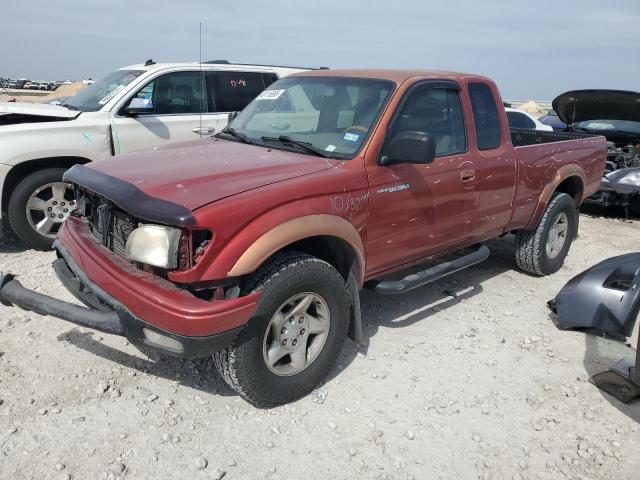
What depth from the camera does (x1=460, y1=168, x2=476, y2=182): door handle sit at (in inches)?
160

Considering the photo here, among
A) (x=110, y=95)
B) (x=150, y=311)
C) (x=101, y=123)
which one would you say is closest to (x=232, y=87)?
(x=110, y=95)

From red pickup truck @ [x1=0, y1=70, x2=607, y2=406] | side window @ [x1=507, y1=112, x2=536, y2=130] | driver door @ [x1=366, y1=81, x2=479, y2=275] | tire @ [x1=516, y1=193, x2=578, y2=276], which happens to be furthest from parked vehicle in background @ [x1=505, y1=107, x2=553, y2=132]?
driver door @ [x1=366, y1=81, x2=479, y2=275]

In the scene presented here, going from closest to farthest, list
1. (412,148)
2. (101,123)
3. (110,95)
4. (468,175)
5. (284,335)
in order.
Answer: (284,335) → (412,148) → (468,175) → (101,123) → (110,95)

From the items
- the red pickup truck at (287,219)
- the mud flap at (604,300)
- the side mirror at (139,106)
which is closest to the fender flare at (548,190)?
the red pickup truck at (287,219)

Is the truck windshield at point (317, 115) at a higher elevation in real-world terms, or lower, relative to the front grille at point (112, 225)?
higher

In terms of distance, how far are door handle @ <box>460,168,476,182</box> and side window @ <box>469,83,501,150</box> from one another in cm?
26

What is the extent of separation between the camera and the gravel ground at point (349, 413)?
2.74 metres

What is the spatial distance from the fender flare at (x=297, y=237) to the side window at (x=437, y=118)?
802 millimetres

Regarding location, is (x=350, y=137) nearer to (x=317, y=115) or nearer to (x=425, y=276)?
(x=317, y=115)

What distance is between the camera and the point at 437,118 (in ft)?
13.2

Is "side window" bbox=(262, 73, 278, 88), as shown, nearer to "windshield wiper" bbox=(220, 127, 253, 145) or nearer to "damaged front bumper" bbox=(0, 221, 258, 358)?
"windshield wiper" bbox=(220, 127, 253, 145)

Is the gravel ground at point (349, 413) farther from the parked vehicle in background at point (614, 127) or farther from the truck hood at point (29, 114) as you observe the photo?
the parked vehicle in background at point (614, 127)

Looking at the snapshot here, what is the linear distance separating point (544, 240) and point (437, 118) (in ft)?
6.99

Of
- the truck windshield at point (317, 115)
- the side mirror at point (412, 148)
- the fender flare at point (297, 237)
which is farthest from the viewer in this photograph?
the truck windshield at point (317, 115)
